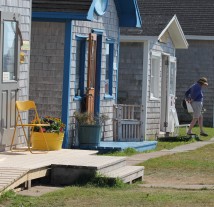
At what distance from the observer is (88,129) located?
19219mm

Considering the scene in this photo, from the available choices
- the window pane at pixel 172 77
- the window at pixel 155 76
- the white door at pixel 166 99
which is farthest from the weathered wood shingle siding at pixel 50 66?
the window pane at pixel 172 77

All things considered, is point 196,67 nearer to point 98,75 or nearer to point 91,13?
point 98,75

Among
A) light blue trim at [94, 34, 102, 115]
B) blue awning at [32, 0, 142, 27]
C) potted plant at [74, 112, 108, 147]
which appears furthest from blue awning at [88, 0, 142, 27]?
potted plant at [74, 112, 108, 147]

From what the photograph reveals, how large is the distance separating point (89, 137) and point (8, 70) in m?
3.95

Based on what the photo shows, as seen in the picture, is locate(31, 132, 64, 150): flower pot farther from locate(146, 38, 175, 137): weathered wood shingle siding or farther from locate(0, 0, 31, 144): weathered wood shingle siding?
locate(146, 38, 175, 137): weathered wood shingle siding

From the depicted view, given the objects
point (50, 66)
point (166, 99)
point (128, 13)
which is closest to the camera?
point (50, 66)

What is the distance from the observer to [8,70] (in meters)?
15.8

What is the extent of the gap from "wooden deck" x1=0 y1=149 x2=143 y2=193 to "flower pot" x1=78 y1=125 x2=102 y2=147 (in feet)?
10.2

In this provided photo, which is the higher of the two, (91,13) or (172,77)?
(91,13)

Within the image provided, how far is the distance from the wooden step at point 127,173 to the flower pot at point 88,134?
4.15m

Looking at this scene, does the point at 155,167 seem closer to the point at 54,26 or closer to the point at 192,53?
the point at 54,26

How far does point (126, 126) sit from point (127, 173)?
748cm

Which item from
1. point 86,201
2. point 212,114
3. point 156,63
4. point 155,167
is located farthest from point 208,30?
point 86,201

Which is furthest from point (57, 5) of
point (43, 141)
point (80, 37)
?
point (43, 141)
